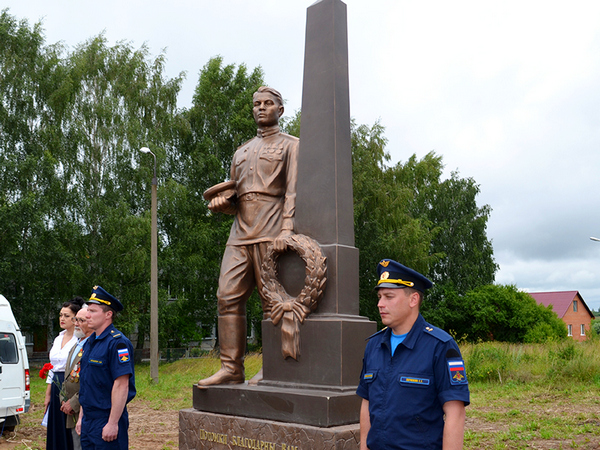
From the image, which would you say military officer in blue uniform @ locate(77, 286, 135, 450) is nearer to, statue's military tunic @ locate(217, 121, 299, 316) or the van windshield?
statue's military tunic @ locate(217, 121, 299, 316)

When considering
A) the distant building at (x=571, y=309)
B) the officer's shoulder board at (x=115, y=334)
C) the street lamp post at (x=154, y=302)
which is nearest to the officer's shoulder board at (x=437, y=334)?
the officer's shoulder board at (x=115, y=334)

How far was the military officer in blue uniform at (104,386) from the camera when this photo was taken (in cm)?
A: 409

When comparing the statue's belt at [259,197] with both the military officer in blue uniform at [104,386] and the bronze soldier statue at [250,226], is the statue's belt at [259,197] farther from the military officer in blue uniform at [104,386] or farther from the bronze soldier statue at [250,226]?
the military officer in blue uniform at [104,386]

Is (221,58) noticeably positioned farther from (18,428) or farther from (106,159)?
(18,428)

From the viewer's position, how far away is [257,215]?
5.56m

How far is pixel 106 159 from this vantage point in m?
23.5

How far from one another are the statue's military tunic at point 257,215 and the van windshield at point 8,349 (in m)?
6.09

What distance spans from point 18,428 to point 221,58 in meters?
19.6

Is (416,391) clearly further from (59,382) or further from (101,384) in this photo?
(59,382)

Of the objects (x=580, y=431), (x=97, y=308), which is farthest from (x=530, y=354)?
(x=97, y=308)

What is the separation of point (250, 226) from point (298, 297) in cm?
88

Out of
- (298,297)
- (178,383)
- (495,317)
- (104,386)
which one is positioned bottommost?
(178,383)

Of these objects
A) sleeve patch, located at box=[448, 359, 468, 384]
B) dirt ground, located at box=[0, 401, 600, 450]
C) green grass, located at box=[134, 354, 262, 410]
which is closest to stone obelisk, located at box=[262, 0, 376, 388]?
sleeve patch, located at box=[448, 359, 468, 384]

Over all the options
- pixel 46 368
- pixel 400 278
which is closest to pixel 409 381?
pixel 400 278
